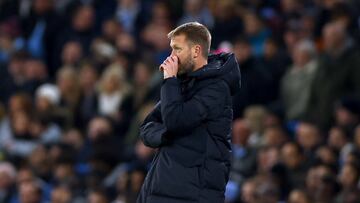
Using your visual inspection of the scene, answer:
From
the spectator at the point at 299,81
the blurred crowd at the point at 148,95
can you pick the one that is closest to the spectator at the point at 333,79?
the blurred crowd at the point at 148,95

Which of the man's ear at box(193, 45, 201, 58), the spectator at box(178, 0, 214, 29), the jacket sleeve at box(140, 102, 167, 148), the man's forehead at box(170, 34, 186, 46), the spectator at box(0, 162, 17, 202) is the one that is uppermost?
the spectator at box(178, 0, 214, 29)

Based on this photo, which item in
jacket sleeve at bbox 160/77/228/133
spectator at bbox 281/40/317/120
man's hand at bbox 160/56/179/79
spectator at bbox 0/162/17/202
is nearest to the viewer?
jacket sleeve at bbox 160/77/228/133

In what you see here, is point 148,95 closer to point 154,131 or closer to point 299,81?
point 299,81

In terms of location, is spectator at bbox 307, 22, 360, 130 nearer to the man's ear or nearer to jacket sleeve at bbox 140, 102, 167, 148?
jacket sleeve at bbox 140, 102, 167, 148

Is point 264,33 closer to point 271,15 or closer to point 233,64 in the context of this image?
point 271,15

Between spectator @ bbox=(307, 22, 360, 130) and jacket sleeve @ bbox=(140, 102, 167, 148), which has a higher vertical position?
spectator @ bbox=(307, 22, 360, 130)

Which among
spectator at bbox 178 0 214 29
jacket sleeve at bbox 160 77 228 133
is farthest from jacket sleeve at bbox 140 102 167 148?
spectator at bbox 178 0 214 29

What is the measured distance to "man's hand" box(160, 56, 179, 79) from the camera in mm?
6285

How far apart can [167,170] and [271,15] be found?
762cm

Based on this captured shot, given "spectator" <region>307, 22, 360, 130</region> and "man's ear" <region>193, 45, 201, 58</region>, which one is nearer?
"man's ear" <region>193, 45, 201, 58</region>

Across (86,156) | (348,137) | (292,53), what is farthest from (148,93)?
(348,137)

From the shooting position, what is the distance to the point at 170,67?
6.30 metres

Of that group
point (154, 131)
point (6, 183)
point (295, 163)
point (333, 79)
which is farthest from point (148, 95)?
point (154, 131)

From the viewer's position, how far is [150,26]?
14.4 m
